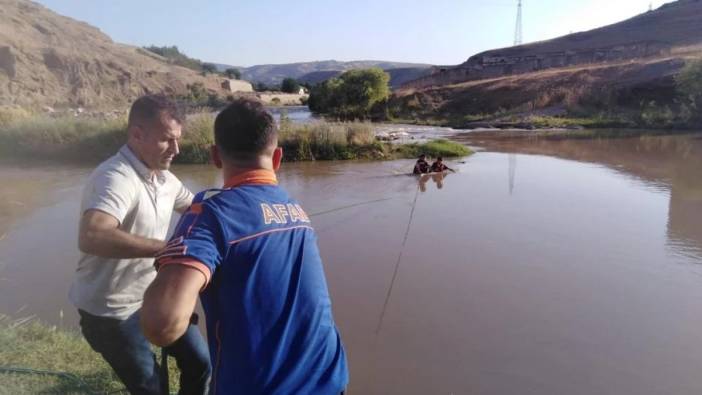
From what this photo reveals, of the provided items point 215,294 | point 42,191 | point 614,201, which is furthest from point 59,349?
point 614,201

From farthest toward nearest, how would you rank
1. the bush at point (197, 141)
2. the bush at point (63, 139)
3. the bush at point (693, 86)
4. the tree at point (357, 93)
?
1. the tree at point (357, 93)
2. the bush at point (693, 86)
3. the bush at point (63, 139)
4. the bush at point (197, 141)

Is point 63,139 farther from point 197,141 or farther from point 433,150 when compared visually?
point 433,150

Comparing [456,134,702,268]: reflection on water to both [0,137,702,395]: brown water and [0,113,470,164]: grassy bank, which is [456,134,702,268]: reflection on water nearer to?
[0,137,702,395]: brown water

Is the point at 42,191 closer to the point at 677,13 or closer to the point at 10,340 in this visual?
the point at 10,340

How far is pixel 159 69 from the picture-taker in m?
83.7

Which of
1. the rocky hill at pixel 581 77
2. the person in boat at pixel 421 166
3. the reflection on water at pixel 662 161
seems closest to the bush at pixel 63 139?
the person in boat at pixel 421 166

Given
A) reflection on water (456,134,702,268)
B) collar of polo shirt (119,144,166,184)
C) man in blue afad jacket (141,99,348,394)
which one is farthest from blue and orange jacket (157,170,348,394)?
reflection on water (456,134,702,268)

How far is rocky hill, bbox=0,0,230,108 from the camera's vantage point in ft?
170

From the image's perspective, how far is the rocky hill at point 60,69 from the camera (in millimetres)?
51875

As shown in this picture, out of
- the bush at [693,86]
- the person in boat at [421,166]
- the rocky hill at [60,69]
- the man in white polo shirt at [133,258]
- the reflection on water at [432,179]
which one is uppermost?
the rocky hill at [60,69]

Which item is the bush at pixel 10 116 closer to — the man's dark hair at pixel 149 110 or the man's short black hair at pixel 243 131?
the man's dark hair at pixel 149 110

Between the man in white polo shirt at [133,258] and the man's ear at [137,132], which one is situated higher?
the man's ear at [137,132]

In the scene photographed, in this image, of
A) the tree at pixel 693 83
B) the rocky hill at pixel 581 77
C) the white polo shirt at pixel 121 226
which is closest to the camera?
the white polo shirt at pixel 121 226

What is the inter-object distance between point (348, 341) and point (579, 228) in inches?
227
